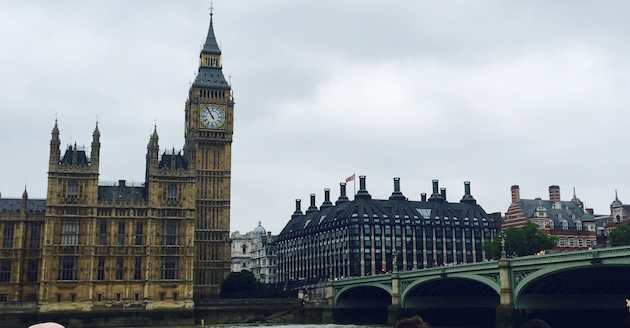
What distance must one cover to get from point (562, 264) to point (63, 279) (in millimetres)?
67796

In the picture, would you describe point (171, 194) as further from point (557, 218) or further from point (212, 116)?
point (557, 218)

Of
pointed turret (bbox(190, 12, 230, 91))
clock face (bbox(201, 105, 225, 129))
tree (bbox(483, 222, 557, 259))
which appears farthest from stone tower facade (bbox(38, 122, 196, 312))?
tree (bbox(483, 222, 557, 259))

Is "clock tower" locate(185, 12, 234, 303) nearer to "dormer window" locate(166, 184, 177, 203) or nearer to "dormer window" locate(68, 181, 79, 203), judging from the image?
"dormer window" locate(166, 184, 177, 203)

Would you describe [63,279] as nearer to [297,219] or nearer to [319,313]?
[319,313]

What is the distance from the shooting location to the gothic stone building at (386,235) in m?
136

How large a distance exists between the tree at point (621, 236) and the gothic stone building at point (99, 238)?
60.2 m

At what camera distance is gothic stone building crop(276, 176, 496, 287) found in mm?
136250

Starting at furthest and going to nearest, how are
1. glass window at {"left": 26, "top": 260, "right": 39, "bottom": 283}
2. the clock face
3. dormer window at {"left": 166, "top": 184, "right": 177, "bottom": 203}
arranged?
the clock face, dormer window at {"left": 166, "top": 184, "right": 177, "bottom": 203}, glass window at {"left": 26, "top": 260, "right": 39, "bottom": 283}

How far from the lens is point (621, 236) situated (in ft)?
342

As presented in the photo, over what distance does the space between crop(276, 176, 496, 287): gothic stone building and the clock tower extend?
2286 cm

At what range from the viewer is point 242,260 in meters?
185

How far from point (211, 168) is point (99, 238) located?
26.6 meters

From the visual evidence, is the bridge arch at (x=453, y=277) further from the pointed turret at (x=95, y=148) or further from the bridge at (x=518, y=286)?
the pointed turret at (x=95, y=148)

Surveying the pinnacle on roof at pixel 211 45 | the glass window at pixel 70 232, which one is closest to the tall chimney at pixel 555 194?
the pinnacle on roof at pixel 211 45
